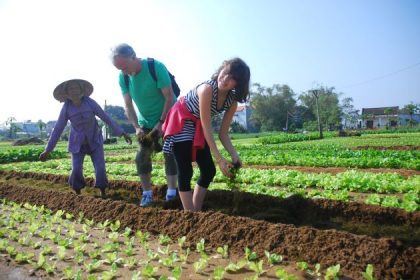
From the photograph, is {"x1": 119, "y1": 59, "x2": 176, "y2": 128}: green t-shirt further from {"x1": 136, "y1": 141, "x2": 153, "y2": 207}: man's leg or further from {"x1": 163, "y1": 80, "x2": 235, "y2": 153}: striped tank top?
{"x1": 163, "y1": 80, "x2": 235, "y2": 153}: striped tank top

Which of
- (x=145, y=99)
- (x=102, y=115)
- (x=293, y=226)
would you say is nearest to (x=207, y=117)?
(x=293, y=226)

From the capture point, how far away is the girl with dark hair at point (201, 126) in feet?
11.5

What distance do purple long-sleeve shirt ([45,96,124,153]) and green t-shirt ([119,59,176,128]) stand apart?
107cm

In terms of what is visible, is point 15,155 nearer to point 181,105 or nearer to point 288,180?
point 288,180

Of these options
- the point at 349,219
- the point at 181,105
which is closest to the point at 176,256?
the point at 181,105

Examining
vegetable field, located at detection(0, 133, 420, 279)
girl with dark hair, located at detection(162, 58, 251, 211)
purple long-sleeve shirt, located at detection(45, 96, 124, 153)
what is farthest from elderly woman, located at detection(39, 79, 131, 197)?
girl with dark hair, located at detection(162, 58, 251, 211)

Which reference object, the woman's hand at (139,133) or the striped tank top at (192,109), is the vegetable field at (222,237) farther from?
the woman's hand at (139,133)

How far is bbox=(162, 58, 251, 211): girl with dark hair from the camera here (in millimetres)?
3514

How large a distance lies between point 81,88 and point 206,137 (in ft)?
10.2

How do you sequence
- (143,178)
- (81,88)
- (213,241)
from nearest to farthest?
(213,241)
(143,178)
(81,88)

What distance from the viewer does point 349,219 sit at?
13.4 feet

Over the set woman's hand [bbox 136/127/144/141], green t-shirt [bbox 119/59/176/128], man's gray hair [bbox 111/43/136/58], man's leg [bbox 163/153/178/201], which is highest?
man's gray hair [bbox 111/43/136/58]

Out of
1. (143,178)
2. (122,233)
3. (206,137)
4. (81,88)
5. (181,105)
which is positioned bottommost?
(122,233)

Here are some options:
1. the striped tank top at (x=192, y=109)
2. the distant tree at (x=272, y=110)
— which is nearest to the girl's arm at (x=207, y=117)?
the striped tank top at (x=192, y=109)
